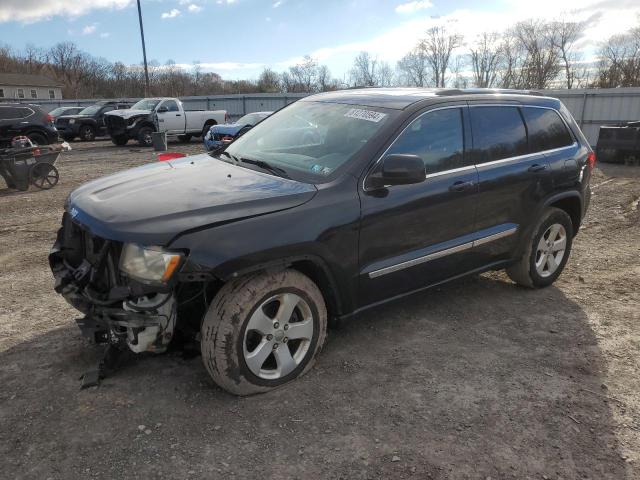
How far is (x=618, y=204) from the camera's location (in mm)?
8492

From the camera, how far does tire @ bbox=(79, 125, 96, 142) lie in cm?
2270

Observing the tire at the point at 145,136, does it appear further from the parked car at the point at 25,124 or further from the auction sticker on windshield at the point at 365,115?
the auction sticker on windshield at the point at 365,115

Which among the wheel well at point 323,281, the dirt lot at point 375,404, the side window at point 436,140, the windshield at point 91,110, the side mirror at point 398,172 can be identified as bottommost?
the dirt lot at point 375,404

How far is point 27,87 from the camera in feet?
234

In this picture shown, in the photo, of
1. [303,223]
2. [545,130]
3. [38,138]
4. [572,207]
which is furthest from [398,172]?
[38,138]

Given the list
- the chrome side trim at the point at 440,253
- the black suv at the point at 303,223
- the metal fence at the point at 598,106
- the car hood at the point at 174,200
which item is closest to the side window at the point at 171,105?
the metal fence at the point at 598,106

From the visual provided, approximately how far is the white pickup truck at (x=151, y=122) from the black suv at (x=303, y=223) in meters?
17.1

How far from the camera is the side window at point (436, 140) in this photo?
137 inches

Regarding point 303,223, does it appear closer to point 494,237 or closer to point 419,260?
point 419,260

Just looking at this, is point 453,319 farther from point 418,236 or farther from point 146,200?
point 146,200

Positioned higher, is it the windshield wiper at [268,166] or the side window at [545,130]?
the side window at [545,130]

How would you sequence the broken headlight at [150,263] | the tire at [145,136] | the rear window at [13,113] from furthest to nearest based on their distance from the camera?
the tire at [145,136]
the rear window at [13,113]
the broken headlight at [150,263]

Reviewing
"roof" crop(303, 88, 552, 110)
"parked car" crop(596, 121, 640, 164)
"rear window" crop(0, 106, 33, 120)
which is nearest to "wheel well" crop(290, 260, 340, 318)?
"roof" crop(303, 88, 552, 110)

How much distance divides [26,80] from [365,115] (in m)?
82.8
